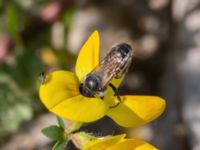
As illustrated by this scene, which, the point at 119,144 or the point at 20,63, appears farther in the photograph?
the point at 20,63

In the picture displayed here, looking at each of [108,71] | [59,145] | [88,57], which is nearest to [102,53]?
[88,57]

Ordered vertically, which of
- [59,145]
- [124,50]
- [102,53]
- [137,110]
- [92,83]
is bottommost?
[102,53]

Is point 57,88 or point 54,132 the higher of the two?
point 57,88

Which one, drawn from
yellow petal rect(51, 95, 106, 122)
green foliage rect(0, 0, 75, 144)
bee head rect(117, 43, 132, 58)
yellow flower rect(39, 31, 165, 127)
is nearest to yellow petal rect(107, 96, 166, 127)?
yellow flower rect(39, 31, 165, 127)

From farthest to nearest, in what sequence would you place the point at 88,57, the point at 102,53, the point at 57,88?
the point at 102,53 → the point at 88,57 → the point at 57,88

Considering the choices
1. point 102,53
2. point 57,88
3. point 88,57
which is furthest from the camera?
point 102,53

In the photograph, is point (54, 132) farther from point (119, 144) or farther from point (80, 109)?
point (119, 144)

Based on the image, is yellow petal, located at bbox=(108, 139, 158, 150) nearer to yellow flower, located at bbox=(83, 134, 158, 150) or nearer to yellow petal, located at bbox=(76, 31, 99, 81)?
yellow flower, located at bbox=(83, 134, 158, 150)
